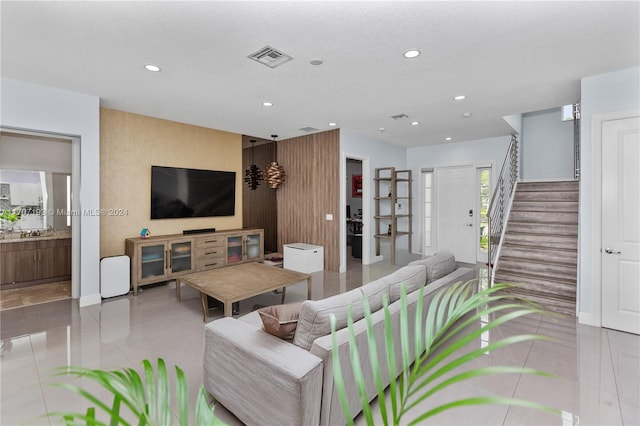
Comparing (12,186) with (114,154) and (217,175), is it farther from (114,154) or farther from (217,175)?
(217,175)

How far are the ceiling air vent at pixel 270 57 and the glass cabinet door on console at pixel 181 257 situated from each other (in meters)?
3.26

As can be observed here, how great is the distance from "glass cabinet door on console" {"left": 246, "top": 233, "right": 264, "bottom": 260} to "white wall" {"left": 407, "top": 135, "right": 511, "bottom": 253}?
3828 millimetres

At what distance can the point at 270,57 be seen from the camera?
3076 mm

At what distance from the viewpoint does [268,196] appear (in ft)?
25.6

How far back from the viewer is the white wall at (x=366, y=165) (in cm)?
609

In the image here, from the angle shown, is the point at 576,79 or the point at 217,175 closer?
the point at 576,79

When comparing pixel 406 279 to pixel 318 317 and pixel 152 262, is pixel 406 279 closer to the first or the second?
pixel 318 317

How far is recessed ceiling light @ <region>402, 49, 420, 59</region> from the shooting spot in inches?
118

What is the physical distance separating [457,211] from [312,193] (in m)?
3.39

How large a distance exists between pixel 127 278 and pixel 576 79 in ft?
20.2

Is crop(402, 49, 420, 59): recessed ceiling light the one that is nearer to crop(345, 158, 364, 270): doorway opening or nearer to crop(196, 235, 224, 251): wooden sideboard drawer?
crop(196, 235, 224, 251): wooden sideboard drawer

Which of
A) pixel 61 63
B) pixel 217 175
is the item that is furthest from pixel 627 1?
pixel 217 175

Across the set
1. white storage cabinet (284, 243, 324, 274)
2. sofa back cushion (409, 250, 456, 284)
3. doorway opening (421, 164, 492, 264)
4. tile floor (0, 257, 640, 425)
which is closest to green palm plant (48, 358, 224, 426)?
tile floor (0, 257, 640, 425)

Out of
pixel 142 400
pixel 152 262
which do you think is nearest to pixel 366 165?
pixel 152 262
